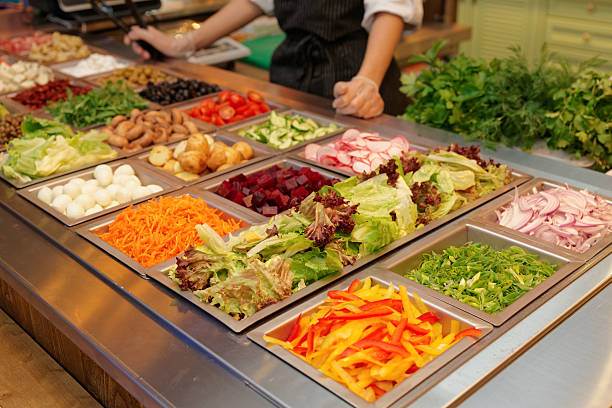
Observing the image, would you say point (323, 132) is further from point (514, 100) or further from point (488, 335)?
point (488, 335)

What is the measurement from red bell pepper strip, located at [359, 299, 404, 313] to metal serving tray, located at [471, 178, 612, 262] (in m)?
0.55

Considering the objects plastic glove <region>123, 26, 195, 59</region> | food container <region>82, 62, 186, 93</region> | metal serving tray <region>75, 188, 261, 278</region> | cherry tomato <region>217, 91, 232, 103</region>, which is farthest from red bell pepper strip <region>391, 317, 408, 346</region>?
plastic glove <region>123, 26, 195, 59</region>

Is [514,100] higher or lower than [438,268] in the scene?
higher

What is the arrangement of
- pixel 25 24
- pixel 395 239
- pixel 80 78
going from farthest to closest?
pixel 25 24 < pixel 80 78 < pixel 395 239

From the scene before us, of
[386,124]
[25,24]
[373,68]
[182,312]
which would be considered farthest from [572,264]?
[25,24]

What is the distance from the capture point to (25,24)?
15.2 feet

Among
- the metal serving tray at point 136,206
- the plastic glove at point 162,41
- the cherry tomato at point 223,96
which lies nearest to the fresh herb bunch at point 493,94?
the cherry tomato at point 223,96

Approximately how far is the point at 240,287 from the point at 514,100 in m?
1.48

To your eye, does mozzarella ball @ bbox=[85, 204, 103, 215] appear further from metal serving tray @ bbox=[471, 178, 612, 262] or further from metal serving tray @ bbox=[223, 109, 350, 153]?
metal serving tray @ bbox=[471, 178, 612, 262]

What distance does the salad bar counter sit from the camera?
1.26m

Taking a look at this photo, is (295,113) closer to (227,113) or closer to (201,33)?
(227,113)

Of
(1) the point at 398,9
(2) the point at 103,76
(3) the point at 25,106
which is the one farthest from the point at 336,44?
(3) the point at 25,106

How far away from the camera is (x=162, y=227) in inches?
72.5

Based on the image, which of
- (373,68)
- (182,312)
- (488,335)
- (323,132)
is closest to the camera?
(488,335)
